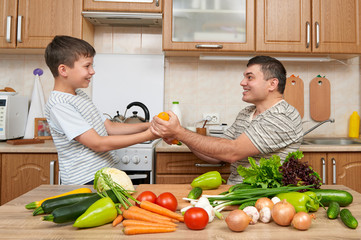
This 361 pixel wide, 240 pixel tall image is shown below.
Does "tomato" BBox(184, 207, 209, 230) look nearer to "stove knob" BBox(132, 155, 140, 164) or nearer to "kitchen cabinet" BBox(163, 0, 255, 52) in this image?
"stove knob" BBox(132, 155, 140, 164)

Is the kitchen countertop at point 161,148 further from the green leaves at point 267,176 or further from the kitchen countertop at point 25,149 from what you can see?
the green leaves at point 267,176

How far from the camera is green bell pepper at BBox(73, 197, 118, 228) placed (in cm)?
88

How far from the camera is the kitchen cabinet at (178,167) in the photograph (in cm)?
225

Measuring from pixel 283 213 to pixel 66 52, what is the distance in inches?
49.7

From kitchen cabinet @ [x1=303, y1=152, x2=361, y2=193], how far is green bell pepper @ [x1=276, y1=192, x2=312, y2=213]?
136cm

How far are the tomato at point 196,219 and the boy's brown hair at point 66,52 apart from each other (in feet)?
3.55

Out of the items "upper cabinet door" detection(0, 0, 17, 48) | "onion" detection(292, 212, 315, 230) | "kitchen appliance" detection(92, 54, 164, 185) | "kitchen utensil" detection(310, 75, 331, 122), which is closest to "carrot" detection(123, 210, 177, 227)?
"onion" detection(292, 212, 315, 230)

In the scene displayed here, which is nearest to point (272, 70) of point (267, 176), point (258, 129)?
point (258, 129)

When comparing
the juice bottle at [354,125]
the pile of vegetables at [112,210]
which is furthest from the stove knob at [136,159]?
the juice bottle at [354,125]

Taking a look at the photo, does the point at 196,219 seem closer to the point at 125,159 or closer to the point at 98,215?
the point at 98,215

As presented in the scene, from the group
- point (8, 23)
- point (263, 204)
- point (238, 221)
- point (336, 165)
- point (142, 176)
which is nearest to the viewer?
point (238, 221)

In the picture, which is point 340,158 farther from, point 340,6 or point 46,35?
point 46,35

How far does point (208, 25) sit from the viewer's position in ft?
8.44

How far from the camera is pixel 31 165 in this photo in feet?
7.37
